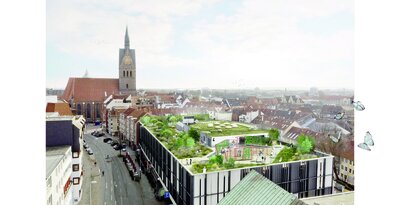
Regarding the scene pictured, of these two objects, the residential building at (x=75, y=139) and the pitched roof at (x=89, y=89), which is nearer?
the pitched roof at (x=89, y=89)

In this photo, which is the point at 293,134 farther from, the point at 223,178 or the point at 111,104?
the point at 111,104

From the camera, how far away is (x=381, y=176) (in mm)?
A: 1778

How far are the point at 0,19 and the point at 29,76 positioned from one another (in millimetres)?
317

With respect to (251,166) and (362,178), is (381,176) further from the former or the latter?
(251,166)

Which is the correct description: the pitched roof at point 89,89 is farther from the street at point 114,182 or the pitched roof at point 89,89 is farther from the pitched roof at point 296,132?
the pitched roof at point 296,132

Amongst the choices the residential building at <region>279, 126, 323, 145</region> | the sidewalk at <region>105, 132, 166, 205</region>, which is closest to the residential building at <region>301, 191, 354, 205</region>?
the residential building at <region>279, 126, 323, 145</region>

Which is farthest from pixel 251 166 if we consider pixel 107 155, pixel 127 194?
pixel 107 155

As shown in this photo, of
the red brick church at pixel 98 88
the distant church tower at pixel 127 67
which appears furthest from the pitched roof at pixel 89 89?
the distant church tower at pixel 127 67

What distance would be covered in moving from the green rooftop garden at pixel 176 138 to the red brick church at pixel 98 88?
1.97 ft

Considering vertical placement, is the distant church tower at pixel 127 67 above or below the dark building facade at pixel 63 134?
above

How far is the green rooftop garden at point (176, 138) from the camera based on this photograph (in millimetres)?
3262

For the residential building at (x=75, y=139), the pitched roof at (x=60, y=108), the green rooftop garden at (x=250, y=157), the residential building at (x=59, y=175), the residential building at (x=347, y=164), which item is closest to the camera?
the residential building at (x=59, y=175)

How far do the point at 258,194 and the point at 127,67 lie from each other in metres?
1.69

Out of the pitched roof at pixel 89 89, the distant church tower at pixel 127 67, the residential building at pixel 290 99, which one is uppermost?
the distant church tower at pixel 127 67
